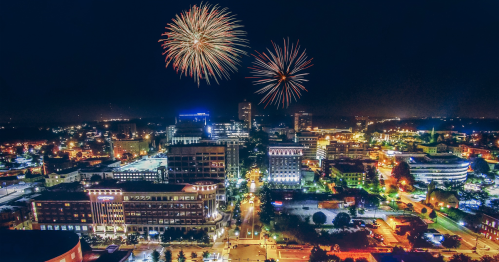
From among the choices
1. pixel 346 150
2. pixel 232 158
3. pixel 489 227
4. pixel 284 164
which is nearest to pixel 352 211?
pixel 489 227

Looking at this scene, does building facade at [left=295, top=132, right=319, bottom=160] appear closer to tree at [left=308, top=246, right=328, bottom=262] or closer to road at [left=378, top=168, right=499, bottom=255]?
road at [left=378, top=168, right=499, bottom=255]

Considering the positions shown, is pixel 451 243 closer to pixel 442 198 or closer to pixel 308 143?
pixel 442 198

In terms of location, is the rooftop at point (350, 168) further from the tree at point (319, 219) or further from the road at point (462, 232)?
the tree at point (319, 219)

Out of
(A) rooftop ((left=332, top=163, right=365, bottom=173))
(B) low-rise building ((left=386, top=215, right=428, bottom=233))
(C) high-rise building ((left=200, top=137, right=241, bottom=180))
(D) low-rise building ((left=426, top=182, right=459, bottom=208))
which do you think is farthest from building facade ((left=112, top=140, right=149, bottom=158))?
(D) low-rise building ((left=426, top=182, right=459, bottom=208))

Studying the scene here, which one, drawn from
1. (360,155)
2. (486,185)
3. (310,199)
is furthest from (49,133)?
(486,185)

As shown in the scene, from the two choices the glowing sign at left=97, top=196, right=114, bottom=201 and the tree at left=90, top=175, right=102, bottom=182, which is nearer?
the glowing sign at left=97, top=196, right=114, bottom=201

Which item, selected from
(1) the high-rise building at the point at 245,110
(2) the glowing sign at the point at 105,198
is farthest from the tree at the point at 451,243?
(1) the high-rise building at the point at 245,110
